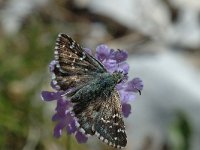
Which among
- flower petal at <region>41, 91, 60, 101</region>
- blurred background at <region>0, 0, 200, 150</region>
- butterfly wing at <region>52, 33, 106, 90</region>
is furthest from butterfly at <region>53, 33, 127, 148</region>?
blurred background at <region>0, 0, 200, 150</region>

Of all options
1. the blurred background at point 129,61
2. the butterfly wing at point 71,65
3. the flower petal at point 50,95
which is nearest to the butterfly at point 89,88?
the butterfly wing at point 71,65

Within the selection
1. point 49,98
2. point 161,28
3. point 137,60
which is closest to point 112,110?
point 49,98

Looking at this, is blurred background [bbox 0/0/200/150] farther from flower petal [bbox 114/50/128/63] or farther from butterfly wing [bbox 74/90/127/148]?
butterfly wing [bbox 74/90/127/148]

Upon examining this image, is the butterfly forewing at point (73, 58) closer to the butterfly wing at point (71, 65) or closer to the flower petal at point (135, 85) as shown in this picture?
the butterfly wing at point (71, 65)

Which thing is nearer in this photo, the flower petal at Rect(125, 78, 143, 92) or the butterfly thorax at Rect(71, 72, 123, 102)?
the butterfly thorax at Rect(71, 72, 123, 102)

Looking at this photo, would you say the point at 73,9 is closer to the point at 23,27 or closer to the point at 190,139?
the point at 23,27
